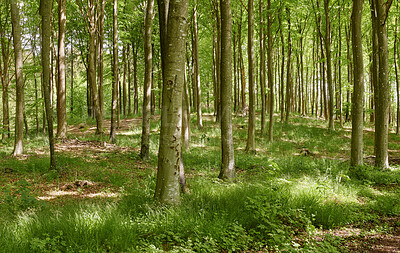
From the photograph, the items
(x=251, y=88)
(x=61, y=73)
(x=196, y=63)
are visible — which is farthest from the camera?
(x=196, y=63)

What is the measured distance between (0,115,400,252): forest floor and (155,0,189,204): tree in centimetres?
Result: 118

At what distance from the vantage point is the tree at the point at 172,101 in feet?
13.0

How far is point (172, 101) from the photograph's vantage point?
4.01 metres

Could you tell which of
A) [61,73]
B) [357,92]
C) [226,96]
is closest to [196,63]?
[61,73]

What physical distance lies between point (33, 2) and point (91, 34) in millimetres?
4733

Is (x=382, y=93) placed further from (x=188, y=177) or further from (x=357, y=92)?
(x=188, y=177)

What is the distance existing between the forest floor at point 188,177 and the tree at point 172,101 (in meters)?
1.18

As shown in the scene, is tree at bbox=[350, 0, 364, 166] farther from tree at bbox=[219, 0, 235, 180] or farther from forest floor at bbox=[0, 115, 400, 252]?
tree at bbox=[219, 0, 235, 180]

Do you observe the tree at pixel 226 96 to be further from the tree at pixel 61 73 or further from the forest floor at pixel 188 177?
the tree at pixel 61 73

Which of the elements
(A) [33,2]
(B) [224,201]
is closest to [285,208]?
(B) [224,201]

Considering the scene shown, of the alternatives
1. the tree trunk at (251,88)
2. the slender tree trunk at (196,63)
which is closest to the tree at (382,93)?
the tree trunk at (251,88)

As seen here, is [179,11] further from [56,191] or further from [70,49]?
[70,49]

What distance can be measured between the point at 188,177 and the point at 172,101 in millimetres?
3349

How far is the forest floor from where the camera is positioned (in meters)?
3.98
